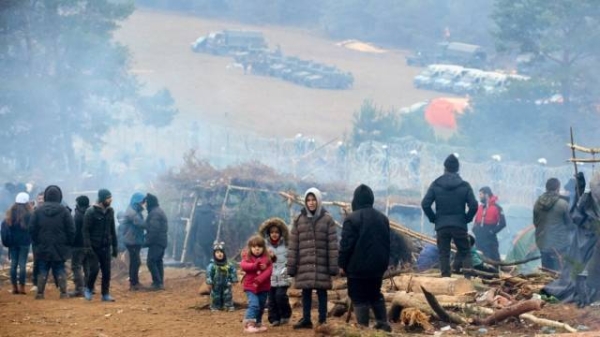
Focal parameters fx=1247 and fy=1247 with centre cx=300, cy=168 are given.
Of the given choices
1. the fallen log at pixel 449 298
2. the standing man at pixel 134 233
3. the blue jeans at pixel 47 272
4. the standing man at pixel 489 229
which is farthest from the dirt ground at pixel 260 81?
the fallen log at pixel 449 298

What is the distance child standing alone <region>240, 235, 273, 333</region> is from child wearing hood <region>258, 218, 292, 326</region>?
3.6 inches

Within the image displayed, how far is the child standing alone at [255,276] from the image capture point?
13.3 m

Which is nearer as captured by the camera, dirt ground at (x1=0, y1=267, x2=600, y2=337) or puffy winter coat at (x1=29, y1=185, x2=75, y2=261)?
dirt ground at (x1=0, y1=267, x2=600, y2=337)

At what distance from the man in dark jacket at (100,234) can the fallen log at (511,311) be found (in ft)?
17.7

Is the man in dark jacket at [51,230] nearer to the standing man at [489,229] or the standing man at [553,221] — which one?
the standing man at [553,221]

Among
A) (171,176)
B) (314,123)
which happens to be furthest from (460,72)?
(171,176)

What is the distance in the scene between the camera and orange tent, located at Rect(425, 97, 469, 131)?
50.8 m

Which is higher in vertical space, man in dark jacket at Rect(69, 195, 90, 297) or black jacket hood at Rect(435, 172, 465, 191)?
black jacket hood at Rect(435, 172, 465, 191)

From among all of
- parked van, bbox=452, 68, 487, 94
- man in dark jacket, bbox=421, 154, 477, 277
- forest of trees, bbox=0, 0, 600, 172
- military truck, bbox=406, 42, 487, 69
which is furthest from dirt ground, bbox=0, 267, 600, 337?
→ military truck, bbox=406, 42, 487, 69

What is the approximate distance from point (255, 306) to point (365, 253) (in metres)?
1.68

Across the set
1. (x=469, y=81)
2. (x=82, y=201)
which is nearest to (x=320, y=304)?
(x=82, y=201)

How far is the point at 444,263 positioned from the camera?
51.6 ft

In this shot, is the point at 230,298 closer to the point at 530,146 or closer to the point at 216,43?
the point at 530,146

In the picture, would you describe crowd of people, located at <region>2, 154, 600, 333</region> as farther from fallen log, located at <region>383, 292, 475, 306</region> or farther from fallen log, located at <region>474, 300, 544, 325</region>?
fallen log, located at <region>474, 300, 544, 325</region>
